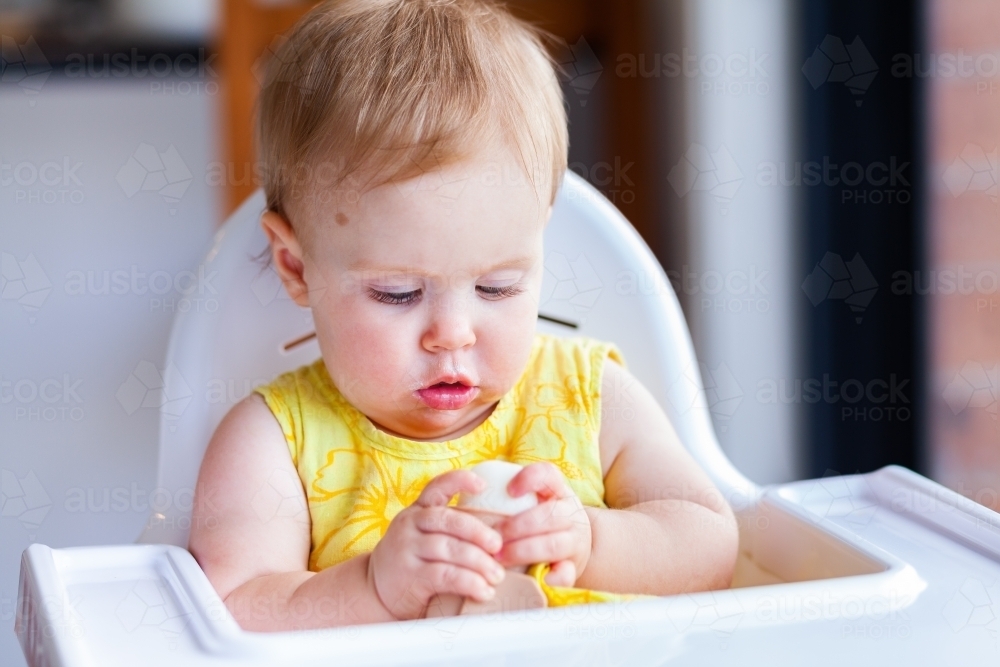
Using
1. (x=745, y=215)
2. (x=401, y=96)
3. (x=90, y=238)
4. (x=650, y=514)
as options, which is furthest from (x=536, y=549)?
(x=90, y=238)

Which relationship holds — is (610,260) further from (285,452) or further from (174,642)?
(174,642)

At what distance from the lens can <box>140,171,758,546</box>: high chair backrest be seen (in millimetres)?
881

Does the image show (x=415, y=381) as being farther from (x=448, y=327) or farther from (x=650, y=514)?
(x=650, y=514)

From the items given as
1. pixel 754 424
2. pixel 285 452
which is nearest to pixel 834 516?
pixel 285 452

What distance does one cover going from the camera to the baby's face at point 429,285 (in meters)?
0.70

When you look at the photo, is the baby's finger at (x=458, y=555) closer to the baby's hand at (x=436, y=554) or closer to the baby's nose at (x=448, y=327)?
the baby's hand at (x=436, y=554)

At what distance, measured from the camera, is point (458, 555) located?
1.99 ft

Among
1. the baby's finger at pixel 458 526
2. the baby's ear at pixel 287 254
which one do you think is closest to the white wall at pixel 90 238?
the baby's ear at pixel 287 254

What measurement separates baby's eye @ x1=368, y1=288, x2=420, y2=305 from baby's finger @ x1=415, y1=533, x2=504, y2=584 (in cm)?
17

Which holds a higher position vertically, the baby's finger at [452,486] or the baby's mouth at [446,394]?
the baby's mouth at [446,394]

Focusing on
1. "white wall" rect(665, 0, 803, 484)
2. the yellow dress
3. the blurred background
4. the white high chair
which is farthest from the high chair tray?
"white wall" rect(665, 0, 803, 484)

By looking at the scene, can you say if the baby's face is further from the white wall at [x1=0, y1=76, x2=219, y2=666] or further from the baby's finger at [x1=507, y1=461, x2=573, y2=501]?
the white wall at [x1=0, y1=76, x2=219, y2=666]

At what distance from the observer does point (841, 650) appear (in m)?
0.57

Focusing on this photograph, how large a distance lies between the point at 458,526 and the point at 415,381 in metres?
0.15
